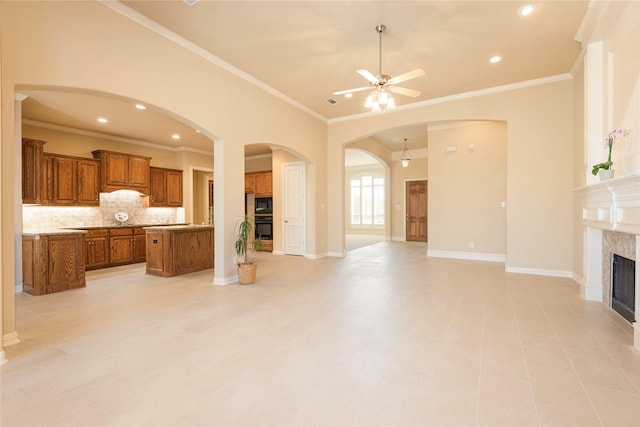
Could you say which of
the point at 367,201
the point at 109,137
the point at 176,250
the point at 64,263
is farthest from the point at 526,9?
the point at 367,201

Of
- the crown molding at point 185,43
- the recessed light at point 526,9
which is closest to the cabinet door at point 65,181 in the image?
the crown molding at point 185,43

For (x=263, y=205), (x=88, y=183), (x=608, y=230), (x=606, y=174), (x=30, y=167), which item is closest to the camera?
(x=606, y=174)

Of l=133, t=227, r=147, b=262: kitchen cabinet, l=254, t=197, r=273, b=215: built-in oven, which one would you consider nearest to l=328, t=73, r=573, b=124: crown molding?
l=254, t=197, r=273, b=215: built-in oven

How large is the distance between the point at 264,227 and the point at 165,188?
3.04m

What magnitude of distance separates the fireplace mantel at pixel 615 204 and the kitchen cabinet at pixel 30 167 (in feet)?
28.2

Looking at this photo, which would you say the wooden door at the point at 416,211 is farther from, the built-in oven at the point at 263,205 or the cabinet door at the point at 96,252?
the cabinet door at the point at 96,252

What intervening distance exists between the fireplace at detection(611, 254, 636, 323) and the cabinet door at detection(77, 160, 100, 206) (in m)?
9.44

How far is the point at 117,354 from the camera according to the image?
8.27ft

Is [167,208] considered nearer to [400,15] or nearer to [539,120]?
[400,15]

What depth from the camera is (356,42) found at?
164 inches

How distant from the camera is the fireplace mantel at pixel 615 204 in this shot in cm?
264

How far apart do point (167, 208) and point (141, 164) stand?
1.58 metres

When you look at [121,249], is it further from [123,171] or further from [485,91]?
[485,91]

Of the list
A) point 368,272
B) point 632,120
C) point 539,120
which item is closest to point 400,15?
point 632,120
